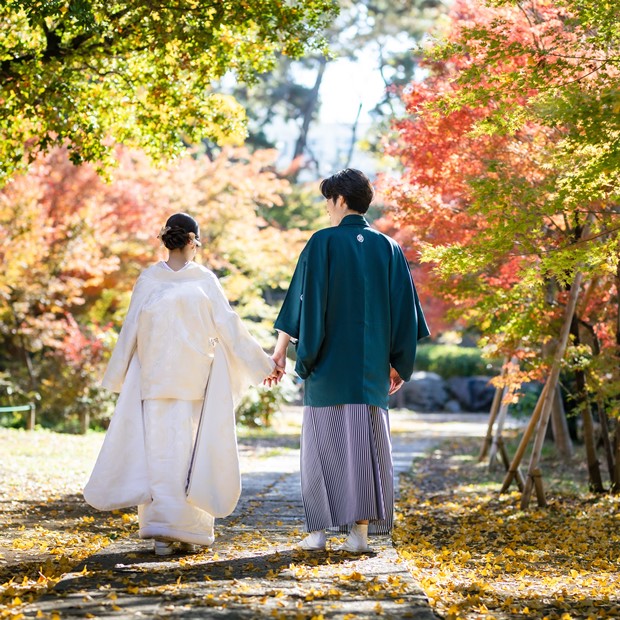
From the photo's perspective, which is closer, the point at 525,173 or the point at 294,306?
the point at 294,306

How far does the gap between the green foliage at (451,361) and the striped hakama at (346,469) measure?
21.5 metres

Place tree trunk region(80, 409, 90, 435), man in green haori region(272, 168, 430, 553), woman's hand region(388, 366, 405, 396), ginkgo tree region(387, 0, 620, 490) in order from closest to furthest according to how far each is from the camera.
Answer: man in green haori region(272, 168, 430, 553), woman's hand region(388, 366, 405, 396), ginkgo tree region(387, 0, 620, 490), tree trunk region(80, 409, 90, 435)

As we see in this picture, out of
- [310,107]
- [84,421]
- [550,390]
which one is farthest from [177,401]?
[310,107]

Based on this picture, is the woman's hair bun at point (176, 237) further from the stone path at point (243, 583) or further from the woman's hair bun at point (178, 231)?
the stone path at point (243, 583)

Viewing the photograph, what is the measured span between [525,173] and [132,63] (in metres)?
3.13

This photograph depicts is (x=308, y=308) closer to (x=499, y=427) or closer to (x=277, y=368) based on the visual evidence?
(x=277, y=368)

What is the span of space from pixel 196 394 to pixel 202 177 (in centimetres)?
1053

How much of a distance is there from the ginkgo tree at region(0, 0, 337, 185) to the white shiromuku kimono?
7.70ft

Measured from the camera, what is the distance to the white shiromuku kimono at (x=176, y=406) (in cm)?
445

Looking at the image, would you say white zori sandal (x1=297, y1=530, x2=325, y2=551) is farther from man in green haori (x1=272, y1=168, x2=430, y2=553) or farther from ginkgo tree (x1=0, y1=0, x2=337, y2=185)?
ginkgo tree (x1=0, y1=0, x2=337, y2=185)

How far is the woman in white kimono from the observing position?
4.45 meters

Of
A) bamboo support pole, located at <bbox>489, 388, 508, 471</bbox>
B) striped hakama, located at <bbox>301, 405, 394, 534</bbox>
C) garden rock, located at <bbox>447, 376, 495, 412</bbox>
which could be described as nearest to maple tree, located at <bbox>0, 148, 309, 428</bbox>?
bamboo support pole, located at <bbox>489, 388, 508, 471</bbox>

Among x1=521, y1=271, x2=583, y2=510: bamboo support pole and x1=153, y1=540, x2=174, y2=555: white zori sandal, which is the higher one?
x1=521, y1=271, x2=583, y2=510: bamboo support pole

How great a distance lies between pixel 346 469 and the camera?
4.49 metres
